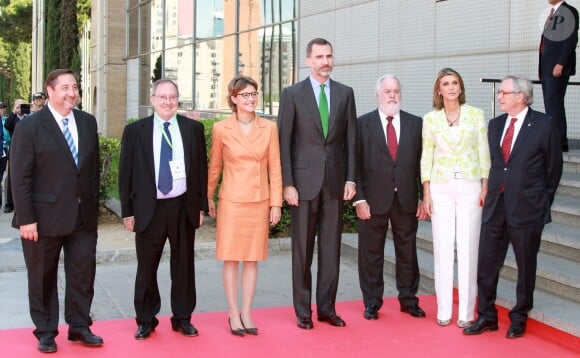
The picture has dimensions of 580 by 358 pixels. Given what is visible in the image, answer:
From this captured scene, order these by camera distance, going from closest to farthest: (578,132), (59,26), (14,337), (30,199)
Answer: (30,199) < (14,337) < (578,132) < (59,26)

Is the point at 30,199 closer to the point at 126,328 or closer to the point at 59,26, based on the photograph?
the point at 126,328

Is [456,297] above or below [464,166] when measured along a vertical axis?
below

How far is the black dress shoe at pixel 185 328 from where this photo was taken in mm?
5848

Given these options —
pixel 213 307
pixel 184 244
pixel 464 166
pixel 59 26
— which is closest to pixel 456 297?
pixel 464 166

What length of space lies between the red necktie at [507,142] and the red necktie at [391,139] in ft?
2.80

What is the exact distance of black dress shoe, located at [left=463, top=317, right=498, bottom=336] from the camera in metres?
5.93

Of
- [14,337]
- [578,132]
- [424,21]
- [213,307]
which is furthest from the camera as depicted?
[424,21]

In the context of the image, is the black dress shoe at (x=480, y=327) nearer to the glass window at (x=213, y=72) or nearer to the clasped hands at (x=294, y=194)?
the clasped hands at (x=294, y=194)

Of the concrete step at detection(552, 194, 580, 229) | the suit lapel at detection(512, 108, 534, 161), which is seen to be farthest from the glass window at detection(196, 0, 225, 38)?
the suit lapel at detection(512, 108, 534, 161)

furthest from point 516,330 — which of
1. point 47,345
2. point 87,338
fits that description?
point 47,345

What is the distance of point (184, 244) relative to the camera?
586cm

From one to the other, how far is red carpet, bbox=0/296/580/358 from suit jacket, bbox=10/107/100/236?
863 millimetres

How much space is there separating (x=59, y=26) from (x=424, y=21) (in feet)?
86.4

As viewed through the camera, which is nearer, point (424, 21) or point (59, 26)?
point (424, 21)
